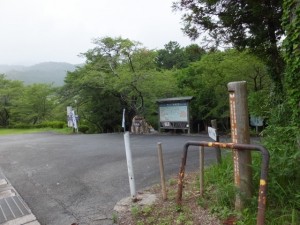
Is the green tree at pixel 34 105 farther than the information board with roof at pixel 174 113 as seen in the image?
Yes

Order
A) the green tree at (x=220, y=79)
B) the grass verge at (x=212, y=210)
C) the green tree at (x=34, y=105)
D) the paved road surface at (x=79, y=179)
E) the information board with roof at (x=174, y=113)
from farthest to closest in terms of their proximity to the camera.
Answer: the green tree at (x=34, y=105), the information board with roof at (x=174, y=113), the green tree at (x=220, y=79), the paved road surface at (x=79, y=179), the grass verge at (x=212, y=210)

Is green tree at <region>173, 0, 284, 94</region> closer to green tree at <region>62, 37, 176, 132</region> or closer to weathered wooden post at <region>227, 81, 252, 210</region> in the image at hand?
weathered wooden post at <region>227, 81, 252, 210</region>

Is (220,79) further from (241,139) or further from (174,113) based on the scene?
(241,139)

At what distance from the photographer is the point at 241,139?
3121 millimetres

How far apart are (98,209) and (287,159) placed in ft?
7.53

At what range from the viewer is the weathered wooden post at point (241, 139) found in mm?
3082

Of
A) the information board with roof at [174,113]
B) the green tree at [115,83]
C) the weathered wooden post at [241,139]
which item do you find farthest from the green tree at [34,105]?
the weathered wooden post at [241,139]

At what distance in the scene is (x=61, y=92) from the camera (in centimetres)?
1945

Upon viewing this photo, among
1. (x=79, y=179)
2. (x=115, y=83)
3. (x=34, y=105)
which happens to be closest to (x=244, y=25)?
(x=79, y=179)

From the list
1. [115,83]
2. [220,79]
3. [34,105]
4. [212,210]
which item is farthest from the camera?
[34,105]

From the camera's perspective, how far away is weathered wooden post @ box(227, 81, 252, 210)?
3.08 meters

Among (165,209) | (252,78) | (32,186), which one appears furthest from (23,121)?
(165,209)

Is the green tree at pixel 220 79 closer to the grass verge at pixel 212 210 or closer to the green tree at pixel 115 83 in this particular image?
the green tree at pixel 115 83

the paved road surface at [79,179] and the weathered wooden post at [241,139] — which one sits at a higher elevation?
the weathered wooden post at [241,139]
